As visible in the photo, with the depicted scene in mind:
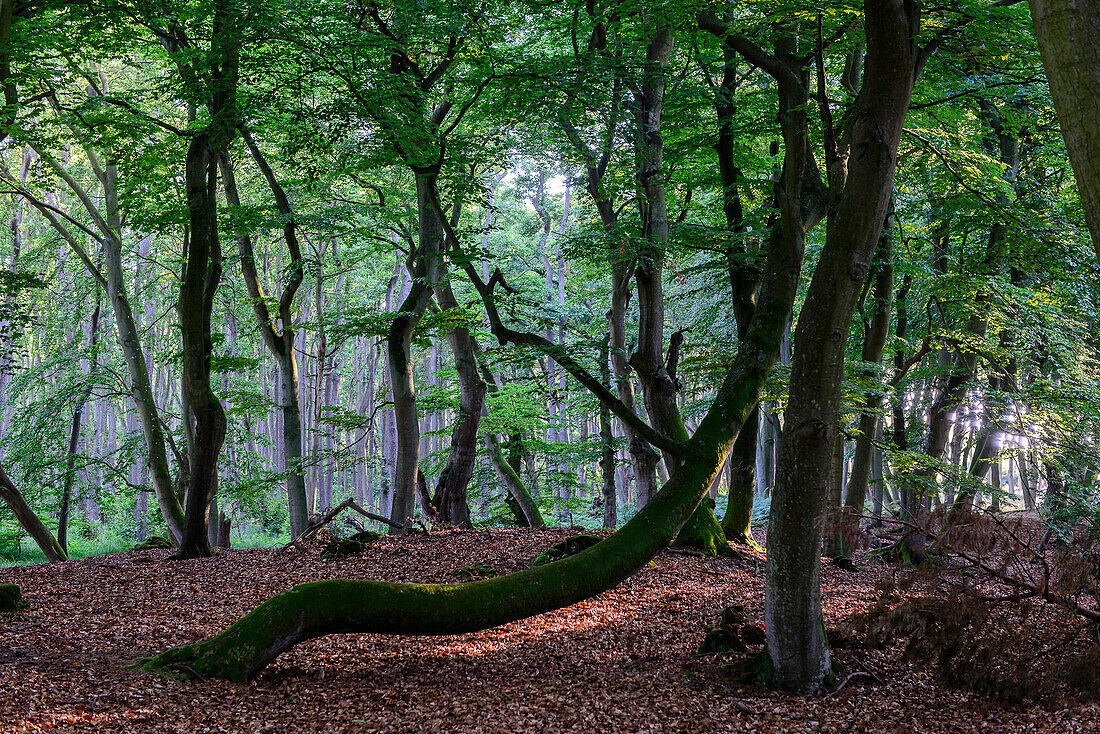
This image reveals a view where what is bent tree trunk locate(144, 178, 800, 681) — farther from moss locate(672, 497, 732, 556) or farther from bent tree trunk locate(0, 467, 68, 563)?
bent tree trunk locate(0, 467, 68, 563)

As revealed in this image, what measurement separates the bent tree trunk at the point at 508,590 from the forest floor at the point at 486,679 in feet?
0.79

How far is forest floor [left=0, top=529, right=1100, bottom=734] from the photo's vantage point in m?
3.63

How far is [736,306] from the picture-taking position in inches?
348

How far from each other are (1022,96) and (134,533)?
2405 centimetres

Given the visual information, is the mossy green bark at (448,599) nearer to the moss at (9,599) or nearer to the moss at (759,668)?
the moss at (759,668)

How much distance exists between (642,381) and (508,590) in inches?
178

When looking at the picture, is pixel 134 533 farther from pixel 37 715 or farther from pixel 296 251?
pixel 37 715

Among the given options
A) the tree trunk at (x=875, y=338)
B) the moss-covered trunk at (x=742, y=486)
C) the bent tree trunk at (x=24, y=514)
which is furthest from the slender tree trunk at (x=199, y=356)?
the tree trunk at (x=875, y=338)

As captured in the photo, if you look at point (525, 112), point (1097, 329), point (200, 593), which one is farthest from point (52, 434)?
point (1097, 329)

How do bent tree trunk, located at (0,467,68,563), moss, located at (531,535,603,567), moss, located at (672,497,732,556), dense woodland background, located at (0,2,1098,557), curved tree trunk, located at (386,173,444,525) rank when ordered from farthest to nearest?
curved tree trunk, located at (386,173,444,525) → bent tree trunk, located at (0,467,68,563) → moss, located at (672,497,732,556) → moss, located at (531,535,603,567) → dense woodland background, located at (0,2,1098,557)

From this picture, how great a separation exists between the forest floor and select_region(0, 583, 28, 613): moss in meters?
0.14

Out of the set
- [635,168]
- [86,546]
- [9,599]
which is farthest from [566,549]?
[86,546]

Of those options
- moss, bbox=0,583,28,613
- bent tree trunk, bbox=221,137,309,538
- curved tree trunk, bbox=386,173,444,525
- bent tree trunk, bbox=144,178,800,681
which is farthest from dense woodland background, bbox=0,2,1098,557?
moss, bbox=0,583,28,613

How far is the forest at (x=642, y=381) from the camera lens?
4.11 metres
